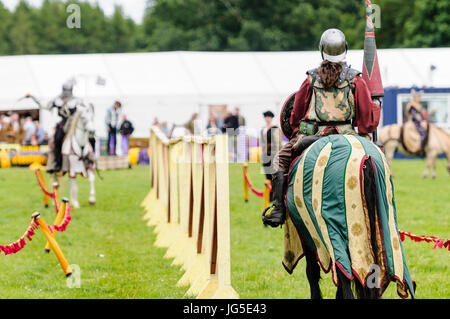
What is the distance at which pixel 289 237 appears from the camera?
20.7 ft

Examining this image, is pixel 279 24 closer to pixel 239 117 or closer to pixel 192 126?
pixel 239 117

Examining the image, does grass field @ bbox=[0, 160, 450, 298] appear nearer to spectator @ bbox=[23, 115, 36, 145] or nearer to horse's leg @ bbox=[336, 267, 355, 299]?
horse's leg @ bbox=[336, 267, 355, 299]

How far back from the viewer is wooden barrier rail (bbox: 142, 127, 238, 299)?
6.24 meters

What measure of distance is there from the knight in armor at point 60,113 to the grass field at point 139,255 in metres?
0.93

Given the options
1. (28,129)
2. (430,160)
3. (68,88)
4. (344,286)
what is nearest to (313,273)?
(344,286)

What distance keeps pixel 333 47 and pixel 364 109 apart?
19.6 inches

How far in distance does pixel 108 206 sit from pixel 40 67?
17369mm

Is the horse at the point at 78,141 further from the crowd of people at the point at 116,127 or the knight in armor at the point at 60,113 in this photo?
the crowd of people at the point at 116,127

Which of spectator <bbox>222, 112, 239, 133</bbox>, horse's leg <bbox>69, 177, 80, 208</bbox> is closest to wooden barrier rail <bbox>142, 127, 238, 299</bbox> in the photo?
horse's leg <bbox>69, 177, 80, 208</bbox>

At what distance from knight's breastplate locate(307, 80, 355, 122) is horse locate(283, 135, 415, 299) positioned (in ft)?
1.29

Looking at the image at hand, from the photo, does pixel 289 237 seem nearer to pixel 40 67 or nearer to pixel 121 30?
pixel 40 67

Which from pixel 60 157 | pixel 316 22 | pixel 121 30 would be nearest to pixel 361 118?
pixel 60 157

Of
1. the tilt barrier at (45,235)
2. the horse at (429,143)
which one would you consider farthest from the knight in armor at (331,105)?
the horse at (429,143)

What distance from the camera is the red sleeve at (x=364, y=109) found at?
19.1 feet
